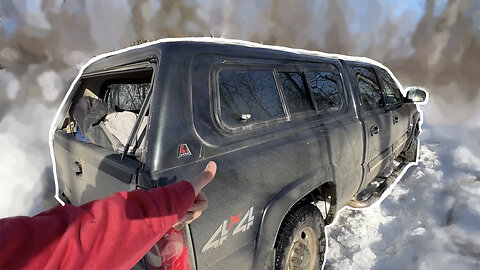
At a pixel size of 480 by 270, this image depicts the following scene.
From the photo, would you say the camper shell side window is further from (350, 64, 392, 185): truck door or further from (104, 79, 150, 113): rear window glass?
(104, 79, 150, 113): rear window glass

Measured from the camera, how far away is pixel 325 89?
2779mm

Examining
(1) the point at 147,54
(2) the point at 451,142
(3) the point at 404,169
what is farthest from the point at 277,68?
(2) the point at 451,142

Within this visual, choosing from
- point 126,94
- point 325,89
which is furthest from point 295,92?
point 126,94

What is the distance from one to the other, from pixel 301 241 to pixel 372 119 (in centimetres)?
179

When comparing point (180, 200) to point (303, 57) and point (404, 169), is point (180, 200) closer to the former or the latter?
point (303, 57)

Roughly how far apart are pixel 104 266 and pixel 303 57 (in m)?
2.22

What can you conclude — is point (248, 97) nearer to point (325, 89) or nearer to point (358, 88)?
point (325, 89)

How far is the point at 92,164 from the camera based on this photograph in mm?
1774

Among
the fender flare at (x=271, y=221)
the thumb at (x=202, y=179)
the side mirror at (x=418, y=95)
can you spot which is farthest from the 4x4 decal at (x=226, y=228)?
the side mirror at (x=418, y=95)

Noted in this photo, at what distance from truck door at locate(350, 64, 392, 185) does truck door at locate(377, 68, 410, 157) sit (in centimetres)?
22

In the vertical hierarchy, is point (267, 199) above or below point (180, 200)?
below

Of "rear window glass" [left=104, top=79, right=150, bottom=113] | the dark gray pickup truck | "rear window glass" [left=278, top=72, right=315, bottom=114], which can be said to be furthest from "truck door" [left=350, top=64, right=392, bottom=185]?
"rear window glass" [left=104, top=79, right=150, bottom=113]

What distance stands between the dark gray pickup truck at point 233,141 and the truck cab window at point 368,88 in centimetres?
25

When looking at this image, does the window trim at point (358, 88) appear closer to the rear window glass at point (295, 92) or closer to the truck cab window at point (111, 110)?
the rear window glass at point (295, 92)
